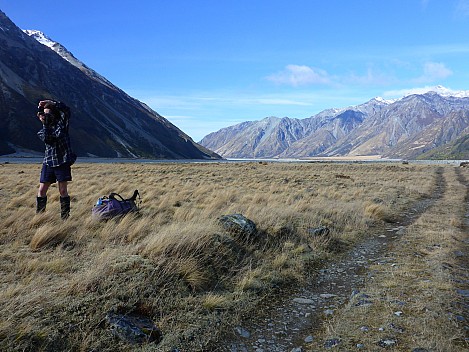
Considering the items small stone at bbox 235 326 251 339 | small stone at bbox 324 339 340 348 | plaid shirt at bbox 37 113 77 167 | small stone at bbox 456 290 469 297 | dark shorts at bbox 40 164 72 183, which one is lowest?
small stone at bbox 235 326 251 339

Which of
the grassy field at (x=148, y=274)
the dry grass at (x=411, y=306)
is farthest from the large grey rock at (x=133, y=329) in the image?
the dry grass at (x=411, y=306)

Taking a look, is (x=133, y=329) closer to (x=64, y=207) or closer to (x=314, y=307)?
(x=314, y=307)

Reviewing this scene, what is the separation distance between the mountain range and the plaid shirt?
4039 inches

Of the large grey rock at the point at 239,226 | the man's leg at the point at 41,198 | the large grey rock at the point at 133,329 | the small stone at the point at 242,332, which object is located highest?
the man's leg at the point at 41,198

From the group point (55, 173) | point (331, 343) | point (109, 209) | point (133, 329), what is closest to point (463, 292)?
point (331, 343)

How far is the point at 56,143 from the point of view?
7.06 meters

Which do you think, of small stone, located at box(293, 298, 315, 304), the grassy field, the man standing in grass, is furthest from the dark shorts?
small stone, located at box(293, 298, 315, 304)

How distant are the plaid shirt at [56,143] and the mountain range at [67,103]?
102578 mm

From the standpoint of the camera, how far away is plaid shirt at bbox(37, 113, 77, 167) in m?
6.98

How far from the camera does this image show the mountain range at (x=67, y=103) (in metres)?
106

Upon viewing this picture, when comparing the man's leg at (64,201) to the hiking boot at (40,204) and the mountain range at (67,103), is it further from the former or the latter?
the mountain range at (67,103)

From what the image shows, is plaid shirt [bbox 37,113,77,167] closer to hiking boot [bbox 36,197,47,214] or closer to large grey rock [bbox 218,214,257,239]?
hiking boot [bbox 36,197,47,214]

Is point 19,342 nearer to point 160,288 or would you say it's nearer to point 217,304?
point 160,288

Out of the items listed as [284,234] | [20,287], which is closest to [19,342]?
[20,287]
